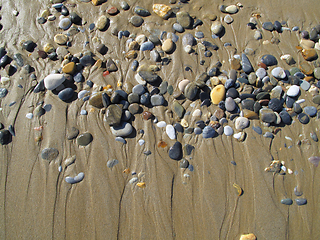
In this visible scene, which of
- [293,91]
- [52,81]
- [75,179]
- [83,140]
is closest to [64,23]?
[52,81]

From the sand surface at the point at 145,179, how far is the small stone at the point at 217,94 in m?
0.15

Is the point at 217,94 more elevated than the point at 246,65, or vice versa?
the point at 246,65

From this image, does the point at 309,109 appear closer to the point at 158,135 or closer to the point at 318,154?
the point at 318,154

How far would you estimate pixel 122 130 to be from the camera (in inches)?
87.3

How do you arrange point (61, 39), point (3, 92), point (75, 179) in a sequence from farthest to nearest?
point (61, 39) → point (3, 92) → point (75, 179)

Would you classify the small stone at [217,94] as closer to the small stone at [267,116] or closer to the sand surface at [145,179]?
the sand surface at [145,179]

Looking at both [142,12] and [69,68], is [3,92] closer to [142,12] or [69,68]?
[69,68]

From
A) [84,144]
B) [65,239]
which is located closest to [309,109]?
[84,144]

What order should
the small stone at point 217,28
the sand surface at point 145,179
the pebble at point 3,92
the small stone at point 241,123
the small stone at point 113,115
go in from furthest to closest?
the small stone at point 217,28 → the pebble at point 3,92 → the small stone at point 241,123 → the small stone at point 113,115 → the sand surface at point 145,179

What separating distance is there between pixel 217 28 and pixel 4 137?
3.18 meters

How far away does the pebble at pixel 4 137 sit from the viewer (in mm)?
2203

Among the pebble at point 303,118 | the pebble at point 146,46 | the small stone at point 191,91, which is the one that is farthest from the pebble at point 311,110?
the pebble at point 146,46

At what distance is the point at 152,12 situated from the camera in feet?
9.05

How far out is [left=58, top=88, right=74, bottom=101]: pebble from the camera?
7.62ft
